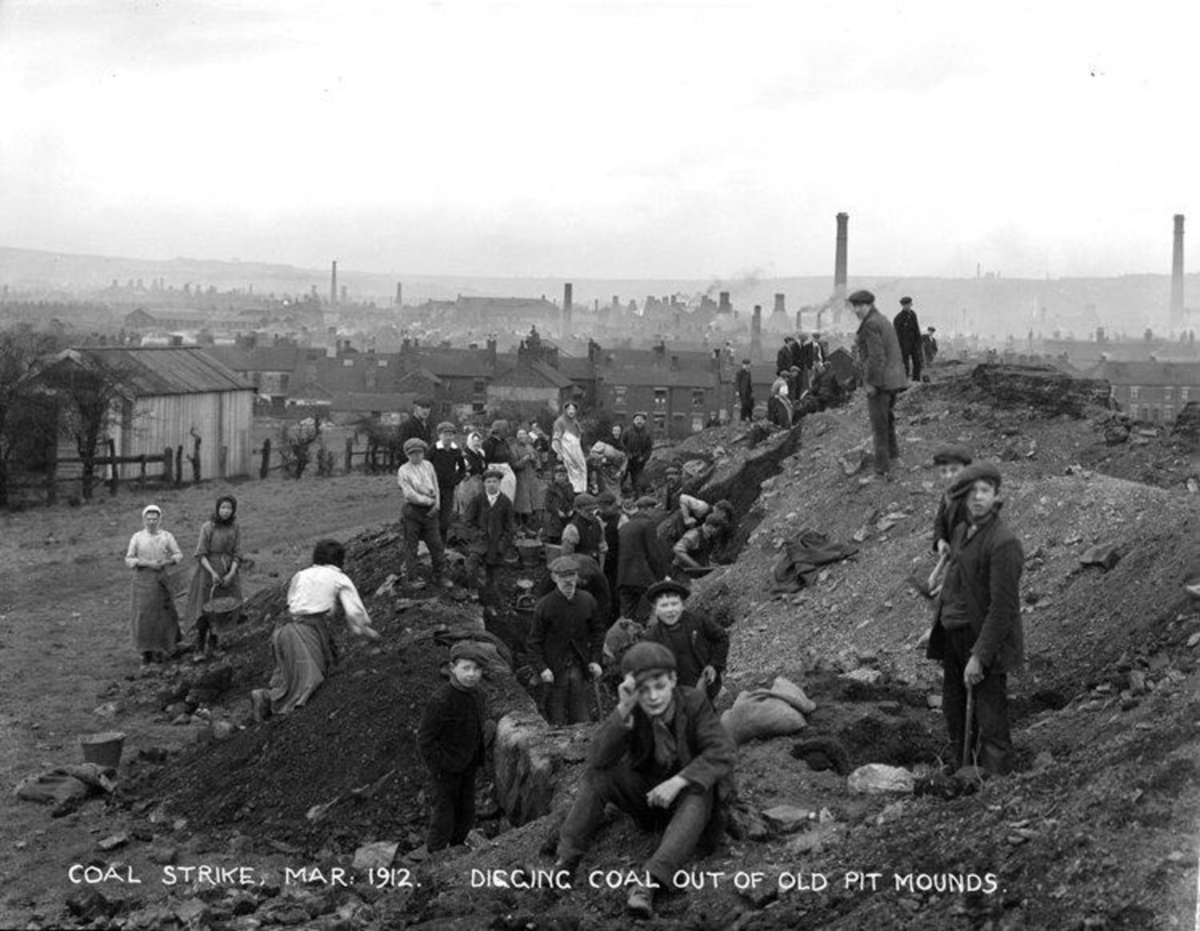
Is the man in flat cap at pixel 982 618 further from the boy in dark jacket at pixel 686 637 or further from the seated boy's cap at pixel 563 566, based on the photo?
the seated boy's cap at pixel 563 566

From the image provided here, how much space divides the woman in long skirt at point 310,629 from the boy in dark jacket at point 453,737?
242 cm

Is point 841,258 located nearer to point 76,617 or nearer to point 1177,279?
point 1177,279

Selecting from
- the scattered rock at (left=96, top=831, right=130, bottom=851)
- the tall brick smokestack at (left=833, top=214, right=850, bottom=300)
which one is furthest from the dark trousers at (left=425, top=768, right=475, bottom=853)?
the tall brick smokestack at (left=833, top=214, right=850, bottom=300)

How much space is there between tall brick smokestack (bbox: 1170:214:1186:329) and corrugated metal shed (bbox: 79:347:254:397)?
166 feet

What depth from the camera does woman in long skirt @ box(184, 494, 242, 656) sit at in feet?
51.4

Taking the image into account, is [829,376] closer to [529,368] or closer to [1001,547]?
[1001,547]

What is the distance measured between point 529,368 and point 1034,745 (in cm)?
6972

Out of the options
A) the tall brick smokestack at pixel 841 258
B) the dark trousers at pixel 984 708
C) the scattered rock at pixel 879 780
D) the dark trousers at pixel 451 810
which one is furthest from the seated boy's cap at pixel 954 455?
the tall brick smokestack at pixel 841 258

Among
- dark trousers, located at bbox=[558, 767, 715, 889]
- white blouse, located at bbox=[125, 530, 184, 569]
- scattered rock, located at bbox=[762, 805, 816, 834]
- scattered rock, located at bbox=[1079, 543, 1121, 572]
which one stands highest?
scattered rock, located at bbox=[1079, 543, 1121, 572]

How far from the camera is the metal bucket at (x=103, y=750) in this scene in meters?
12.1

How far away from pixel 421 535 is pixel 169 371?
27351 millimetres

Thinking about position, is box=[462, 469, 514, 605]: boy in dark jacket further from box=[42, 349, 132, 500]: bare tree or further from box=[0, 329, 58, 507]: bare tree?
box=[42, 349, 132, 500]: bare tree

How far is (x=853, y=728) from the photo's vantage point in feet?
29.7

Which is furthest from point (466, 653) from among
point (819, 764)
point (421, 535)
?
point (421, 535)
